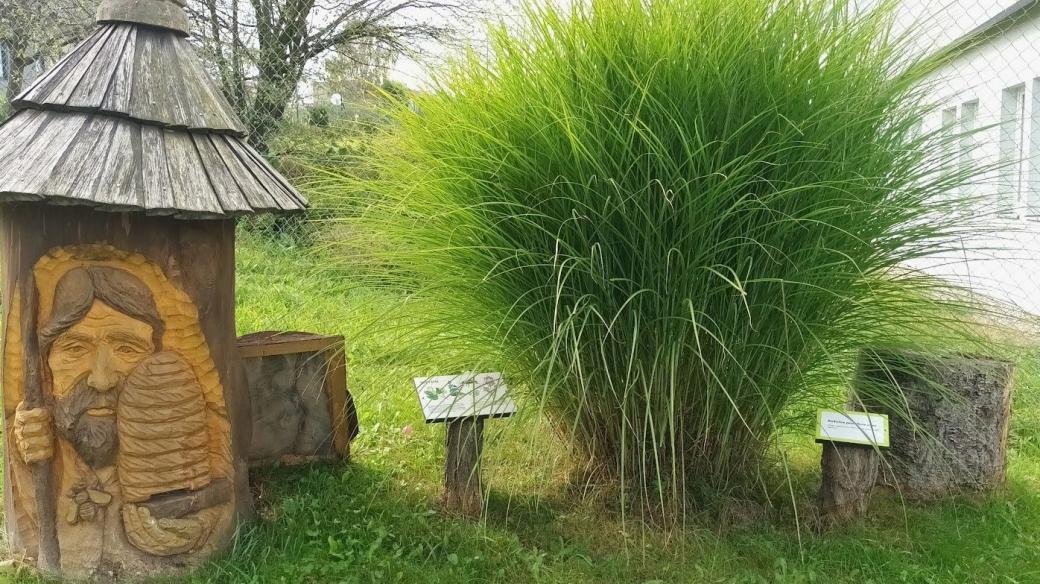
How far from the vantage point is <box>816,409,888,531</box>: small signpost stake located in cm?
205

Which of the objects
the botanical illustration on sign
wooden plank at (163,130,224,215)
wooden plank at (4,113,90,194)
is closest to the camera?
wooden plank at (4,113,90,194)

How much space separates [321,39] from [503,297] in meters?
4.31

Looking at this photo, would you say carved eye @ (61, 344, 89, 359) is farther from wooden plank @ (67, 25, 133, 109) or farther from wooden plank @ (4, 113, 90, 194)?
wooden plank @ (67, 25, 133, 109)

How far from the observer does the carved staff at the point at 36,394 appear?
1.78m

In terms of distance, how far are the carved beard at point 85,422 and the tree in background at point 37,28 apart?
177 inches

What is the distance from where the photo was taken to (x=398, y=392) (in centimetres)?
320

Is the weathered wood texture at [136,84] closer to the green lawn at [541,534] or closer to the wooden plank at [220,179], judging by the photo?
the wooden plank at [220,179]

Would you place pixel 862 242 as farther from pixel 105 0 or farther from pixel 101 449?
pixel 105 0

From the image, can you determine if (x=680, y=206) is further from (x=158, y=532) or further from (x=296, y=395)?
(x=158, y=532)

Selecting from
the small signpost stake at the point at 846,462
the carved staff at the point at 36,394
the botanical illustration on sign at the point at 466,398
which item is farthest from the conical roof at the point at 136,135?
the small signpost stake at the point at 846,462

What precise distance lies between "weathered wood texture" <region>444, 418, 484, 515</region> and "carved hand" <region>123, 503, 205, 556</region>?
27.3 inches

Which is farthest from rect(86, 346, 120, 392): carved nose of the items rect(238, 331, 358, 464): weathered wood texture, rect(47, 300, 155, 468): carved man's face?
rect(238, 331, 358, 464): weathered wood texture

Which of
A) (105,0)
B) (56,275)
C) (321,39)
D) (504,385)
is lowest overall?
(504,385)

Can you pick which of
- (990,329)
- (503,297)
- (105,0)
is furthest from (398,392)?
(990,329)
